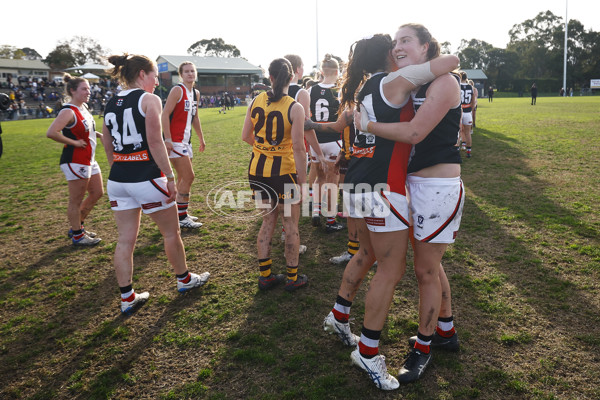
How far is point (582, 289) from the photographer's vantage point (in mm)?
3916

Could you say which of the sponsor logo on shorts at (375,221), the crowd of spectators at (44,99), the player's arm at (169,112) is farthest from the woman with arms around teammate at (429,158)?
the crowd of spectators at (44,99)

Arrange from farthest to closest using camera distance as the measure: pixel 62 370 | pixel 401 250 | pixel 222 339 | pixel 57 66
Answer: pixel 57 66 < pixel 222 339 < pixel 62 370 < pixel 401 250

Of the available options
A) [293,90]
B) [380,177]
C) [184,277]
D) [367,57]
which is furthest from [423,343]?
[293,90]

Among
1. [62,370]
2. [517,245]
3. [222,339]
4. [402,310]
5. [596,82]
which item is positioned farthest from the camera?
[596,82]

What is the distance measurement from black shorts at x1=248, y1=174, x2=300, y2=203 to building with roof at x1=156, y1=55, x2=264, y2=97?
61.3 meters

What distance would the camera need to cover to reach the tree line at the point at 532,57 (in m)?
70.2

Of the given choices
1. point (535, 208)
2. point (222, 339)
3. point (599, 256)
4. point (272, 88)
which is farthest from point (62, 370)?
point (535, 208)

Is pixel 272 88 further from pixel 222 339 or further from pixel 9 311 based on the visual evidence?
pixel 9 311

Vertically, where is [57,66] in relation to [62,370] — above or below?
above

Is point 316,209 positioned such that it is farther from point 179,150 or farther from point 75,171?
point 75,171

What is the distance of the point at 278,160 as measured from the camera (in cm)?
A: 399

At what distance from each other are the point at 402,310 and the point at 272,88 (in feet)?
8.90

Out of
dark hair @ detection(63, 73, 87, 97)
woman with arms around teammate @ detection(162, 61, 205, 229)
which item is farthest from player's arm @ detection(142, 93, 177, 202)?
dark hair @ detection(63, 73, 87, 97)

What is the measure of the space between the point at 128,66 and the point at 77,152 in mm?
2667
